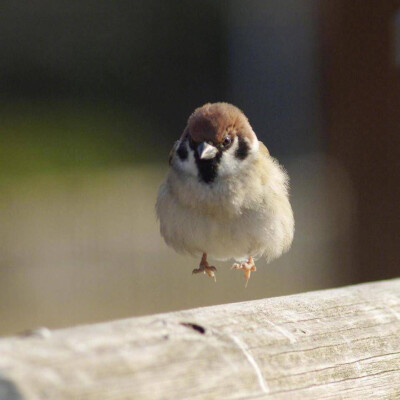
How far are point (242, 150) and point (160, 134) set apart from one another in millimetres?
4367

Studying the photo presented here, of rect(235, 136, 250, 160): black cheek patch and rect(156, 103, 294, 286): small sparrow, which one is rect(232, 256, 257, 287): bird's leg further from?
rect(235, 136, 250, 160): black cheek patch

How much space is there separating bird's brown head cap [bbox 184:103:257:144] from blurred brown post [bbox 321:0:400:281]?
3.42 metres

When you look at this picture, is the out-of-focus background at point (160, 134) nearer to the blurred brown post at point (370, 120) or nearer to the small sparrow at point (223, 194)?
the blurred brown post at point (370, 120)

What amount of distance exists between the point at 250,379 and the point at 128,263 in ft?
12.4

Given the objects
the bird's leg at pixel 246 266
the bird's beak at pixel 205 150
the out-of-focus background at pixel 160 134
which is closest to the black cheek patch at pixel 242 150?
the bird's beak at pixel 205 150

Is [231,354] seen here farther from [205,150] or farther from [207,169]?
[207,169]

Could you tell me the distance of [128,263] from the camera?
4.99 metres

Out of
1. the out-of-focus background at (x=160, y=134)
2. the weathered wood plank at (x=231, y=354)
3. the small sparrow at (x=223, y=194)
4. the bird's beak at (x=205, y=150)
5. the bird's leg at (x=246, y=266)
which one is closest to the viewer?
the weathered wood plank at (x=231, y=354)

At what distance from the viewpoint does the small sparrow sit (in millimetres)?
2436

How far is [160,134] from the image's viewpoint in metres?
6.83

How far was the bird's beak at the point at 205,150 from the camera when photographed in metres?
2.32

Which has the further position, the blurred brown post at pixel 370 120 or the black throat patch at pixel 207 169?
the blurred brown post at pixel 370 120

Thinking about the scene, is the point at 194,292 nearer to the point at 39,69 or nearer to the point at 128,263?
the point at 128,263

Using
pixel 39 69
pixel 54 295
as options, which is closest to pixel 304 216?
pixel 54 295
